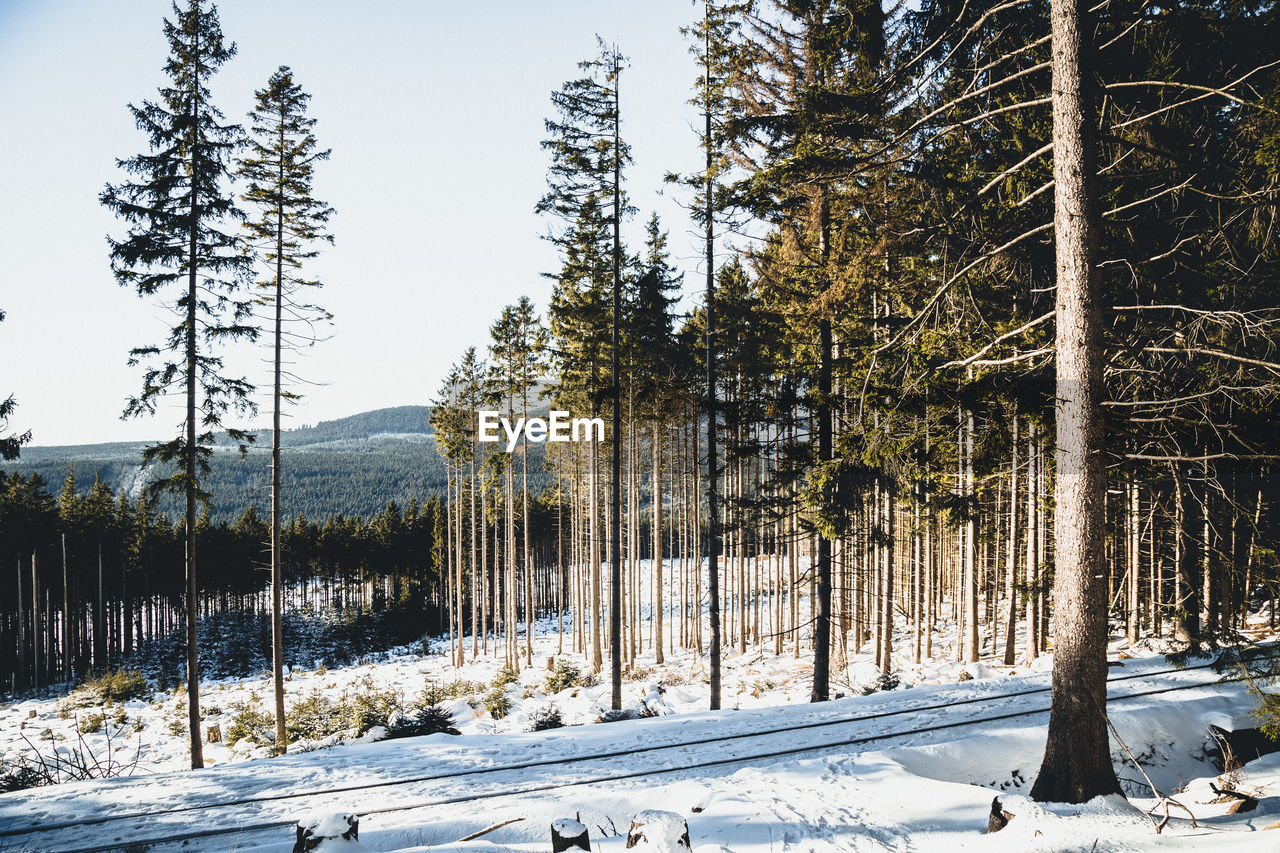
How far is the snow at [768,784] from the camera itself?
4543 millimetres

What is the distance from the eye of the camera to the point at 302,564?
5062cm

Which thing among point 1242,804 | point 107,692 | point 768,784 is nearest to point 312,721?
point 768,784

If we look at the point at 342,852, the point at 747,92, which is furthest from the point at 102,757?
the point at 747,92

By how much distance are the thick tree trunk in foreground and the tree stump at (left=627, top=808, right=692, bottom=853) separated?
155 inches

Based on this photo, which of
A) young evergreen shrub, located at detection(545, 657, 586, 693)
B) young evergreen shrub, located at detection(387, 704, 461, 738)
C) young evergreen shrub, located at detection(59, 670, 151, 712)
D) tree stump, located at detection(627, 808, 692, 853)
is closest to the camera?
tree stump, located at detection(627, 808, 692, 853)

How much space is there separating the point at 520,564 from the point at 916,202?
53.1 metres

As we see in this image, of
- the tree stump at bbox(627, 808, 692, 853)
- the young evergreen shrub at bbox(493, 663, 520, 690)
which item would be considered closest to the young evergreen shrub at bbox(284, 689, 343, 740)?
the young evergreen shrub at bbox(493, 663, 520, 690)

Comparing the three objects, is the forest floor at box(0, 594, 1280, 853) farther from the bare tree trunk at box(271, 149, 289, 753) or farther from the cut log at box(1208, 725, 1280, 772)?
the bare tree trunk at box(271, 149, 289, 753)

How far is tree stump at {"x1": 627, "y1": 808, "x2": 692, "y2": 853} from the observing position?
11.9 ft

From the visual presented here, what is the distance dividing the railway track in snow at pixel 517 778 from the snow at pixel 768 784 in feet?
0.10

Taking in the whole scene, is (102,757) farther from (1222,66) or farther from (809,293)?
(1222,66)

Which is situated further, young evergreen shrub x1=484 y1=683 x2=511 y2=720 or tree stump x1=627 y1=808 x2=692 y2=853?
young evergreen shrub x1=484 y1=683 x2=511 y2=720

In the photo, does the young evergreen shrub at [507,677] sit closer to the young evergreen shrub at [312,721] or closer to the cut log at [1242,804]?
the young evergreen shrub at [312,721]

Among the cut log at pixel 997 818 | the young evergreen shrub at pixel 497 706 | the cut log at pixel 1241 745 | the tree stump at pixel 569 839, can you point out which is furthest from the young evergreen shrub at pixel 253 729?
the cut log at pixel 1241 745
